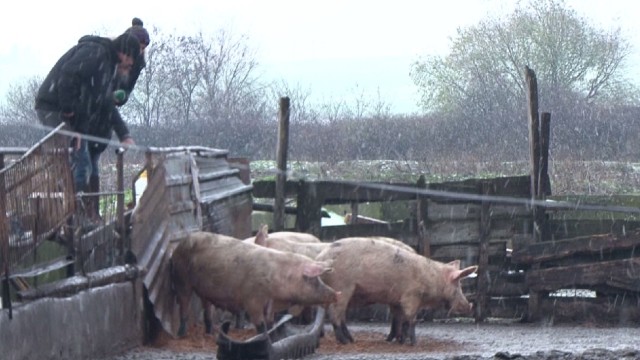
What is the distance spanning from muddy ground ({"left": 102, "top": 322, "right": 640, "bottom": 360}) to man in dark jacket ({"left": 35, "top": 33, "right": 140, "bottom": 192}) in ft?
5.40

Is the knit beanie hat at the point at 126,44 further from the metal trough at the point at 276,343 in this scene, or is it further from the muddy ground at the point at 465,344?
the metal trough at the point at 276,343

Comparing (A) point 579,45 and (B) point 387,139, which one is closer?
(B) point 387,139

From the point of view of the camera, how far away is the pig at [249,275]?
Answer: 39.4ft

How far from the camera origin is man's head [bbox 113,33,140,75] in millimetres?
11930

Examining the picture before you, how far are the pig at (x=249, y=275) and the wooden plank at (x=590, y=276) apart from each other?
4924 millimetres

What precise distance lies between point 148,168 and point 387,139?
1800 cm

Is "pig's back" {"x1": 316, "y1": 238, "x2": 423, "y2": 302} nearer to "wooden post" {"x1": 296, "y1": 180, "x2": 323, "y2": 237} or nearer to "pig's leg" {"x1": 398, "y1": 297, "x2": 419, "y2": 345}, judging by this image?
"pig's leg" {"x1": 398, "y1": 297, "x2": 419, "y2": 345}

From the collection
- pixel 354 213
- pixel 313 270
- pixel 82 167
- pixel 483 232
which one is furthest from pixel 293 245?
pixel 354 213

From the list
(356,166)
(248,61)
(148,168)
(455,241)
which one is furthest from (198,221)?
(248,61)

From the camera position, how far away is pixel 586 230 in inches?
696

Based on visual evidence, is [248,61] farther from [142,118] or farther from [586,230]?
[586,230]

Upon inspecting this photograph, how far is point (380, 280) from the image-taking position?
1326 centimetres

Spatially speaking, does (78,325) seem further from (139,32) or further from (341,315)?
(341,315)

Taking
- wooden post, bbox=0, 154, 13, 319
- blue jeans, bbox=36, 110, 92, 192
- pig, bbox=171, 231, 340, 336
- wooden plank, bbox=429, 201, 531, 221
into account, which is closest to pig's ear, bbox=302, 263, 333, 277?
pig, bbox=171, 231, 340, 336
